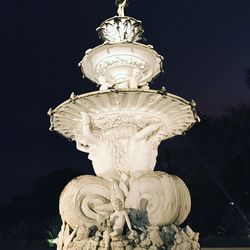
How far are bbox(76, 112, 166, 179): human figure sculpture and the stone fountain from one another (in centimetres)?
2

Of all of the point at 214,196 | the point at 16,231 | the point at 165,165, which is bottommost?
the point at 16,231

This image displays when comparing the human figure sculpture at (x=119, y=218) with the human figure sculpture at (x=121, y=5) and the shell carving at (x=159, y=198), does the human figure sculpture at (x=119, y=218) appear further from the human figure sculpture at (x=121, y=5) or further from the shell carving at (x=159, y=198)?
the human figure sculpture at (x=121, y=5)

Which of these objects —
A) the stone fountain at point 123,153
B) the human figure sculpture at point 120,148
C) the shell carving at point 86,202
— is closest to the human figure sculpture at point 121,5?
the stone fountain at point 123,153

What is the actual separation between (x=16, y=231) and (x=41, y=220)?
17.2 feet

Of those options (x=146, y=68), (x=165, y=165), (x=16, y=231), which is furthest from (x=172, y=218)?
(x=16, y=231)

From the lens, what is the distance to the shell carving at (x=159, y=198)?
7.70 m

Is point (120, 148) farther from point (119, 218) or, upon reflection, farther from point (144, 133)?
point (119, 218)

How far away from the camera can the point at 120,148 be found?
28.7ft

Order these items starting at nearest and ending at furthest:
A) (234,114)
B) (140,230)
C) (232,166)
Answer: (140,230) → (232,166) → (234,114)

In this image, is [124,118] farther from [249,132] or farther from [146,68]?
[249,132]

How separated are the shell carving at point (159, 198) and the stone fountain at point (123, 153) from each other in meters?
0.02

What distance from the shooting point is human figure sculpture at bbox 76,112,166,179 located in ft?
28.3

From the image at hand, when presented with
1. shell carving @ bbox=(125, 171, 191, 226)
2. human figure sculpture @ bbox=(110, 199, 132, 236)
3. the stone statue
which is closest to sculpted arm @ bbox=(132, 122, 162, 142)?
shell carving @ bbox=(125, 171, 191, 226)

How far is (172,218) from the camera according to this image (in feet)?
25.4
